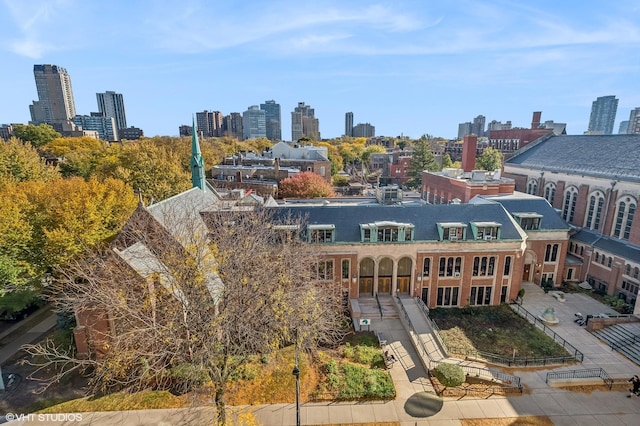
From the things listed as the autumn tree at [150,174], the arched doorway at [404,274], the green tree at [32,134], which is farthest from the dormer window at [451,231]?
the green tree at [32,134]

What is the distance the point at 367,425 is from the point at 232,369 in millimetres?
8065

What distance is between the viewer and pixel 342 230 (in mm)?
30234

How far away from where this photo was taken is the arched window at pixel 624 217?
34.4m

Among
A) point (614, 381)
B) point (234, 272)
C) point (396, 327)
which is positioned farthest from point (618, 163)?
point (234, 272)

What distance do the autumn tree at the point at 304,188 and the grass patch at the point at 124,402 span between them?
3970cm

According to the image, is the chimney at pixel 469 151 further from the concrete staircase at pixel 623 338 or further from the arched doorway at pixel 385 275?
A: the concrete staircase at pixel 623 338

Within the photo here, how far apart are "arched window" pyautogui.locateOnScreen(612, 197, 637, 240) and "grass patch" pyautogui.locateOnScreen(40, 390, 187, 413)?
44499 millimetres

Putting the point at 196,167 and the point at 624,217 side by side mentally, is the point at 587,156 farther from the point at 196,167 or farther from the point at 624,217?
the point at 196,167

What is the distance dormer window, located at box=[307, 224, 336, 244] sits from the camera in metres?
29.2

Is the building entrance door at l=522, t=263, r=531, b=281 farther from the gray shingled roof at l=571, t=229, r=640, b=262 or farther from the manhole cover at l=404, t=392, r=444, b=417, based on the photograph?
the manhole cover at l=404, t=392, r=444, b=417

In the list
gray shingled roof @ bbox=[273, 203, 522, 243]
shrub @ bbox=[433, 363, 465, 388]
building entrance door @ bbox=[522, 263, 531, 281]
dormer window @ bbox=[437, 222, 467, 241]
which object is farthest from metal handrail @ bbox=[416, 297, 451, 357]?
building entrance door @ bbox=[522, 263, 531, 281]

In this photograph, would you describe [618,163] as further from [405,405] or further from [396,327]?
[405,405]

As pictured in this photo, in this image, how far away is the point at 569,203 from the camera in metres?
42.8

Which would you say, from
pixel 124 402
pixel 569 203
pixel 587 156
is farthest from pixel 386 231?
pixel 587 156
